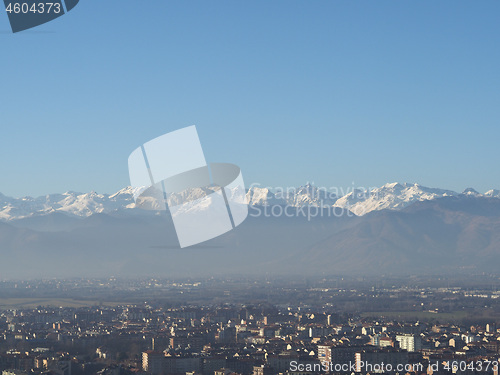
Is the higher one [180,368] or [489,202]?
[489,202]

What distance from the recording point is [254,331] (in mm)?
46625

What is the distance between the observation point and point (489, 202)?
6383 inches

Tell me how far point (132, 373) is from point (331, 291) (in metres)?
60.3

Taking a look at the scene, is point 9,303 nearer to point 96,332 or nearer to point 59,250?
point 96,332

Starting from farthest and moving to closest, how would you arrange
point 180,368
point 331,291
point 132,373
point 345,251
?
point 345,251 < point 331,291 < point 180,368 < point 132,373

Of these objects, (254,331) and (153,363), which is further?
(254,331)

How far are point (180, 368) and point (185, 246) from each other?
441 feet

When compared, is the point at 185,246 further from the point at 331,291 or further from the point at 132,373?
the point at 132,373

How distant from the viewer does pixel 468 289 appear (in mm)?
89188

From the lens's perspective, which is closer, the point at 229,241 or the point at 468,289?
the point at 468,289

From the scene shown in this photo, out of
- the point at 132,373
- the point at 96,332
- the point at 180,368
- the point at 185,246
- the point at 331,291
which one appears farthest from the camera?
the point at 185,246

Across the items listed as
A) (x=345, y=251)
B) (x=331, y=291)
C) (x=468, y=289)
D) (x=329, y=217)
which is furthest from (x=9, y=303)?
(x=329, y=217)

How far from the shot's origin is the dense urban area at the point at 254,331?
31.7m

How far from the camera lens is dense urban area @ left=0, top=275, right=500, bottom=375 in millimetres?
Result: 31703
